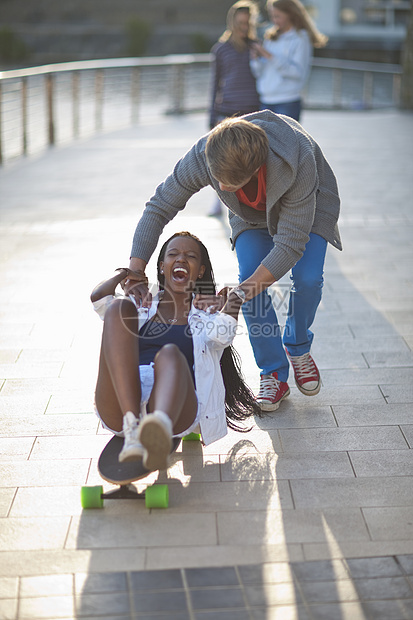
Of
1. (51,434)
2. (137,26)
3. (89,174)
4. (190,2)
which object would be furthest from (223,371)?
(190,2)

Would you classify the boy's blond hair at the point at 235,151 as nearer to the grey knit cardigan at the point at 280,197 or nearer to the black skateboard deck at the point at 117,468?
the grey knit cardigan at the point at 280,197

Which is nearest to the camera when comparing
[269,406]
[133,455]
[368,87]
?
[133,455]

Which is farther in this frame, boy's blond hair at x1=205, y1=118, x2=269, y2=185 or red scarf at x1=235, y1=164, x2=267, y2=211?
red scarf at x1=235, y1=164, x2=267, y2=211

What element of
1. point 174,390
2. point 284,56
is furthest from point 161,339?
point 284,56

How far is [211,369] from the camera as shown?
2648 mm

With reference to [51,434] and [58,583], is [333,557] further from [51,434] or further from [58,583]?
[51,434]

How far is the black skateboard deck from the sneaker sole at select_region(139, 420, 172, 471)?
23cm

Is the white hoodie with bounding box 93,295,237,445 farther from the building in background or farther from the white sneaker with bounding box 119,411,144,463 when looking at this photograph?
the building in background

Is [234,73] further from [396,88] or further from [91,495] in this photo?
[396,88]

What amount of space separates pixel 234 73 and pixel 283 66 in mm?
453

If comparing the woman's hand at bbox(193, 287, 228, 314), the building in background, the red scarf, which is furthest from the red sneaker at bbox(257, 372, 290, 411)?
the building in background

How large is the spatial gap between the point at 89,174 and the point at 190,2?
40.3 metres

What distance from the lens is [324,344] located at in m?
3.88

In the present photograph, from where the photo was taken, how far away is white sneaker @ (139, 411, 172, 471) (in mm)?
2166
